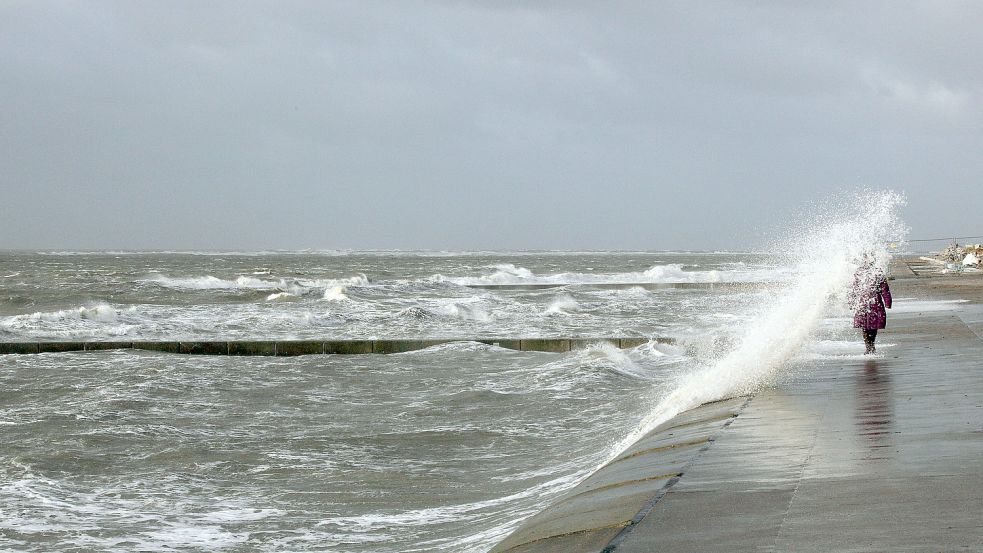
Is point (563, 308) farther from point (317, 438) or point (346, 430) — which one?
point (317, 438)

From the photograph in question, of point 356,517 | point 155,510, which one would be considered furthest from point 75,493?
point 356,517

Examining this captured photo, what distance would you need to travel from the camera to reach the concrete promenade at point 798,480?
3967 millimetres

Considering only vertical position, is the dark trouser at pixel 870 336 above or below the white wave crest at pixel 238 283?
above

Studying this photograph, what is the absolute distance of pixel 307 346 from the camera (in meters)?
18.8

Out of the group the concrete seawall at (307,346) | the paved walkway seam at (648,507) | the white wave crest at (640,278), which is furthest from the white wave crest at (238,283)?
the paved walkway seam at (648,507)

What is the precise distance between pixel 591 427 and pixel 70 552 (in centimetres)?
567

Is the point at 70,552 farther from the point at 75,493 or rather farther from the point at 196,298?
the point at 196,298

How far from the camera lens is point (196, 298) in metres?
42.1

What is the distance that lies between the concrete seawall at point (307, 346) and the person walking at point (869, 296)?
647 cm

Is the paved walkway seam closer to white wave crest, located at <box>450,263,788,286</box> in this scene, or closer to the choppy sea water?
the choppy sea water

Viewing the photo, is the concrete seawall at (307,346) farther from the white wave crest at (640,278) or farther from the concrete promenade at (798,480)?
the white wave crest at (640,278)

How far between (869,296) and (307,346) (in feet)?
35.3

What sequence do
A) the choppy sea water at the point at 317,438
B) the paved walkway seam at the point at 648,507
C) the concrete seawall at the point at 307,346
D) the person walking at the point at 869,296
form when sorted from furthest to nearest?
the concrete seawall at the point at 307,346 < the person walking at the point at 869,296 < the choppy sea water at the point at 317,438 < the paved walkway seam at the point at 648,507

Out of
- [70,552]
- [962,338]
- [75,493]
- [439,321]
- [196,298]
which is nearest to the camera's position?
[70,552]
